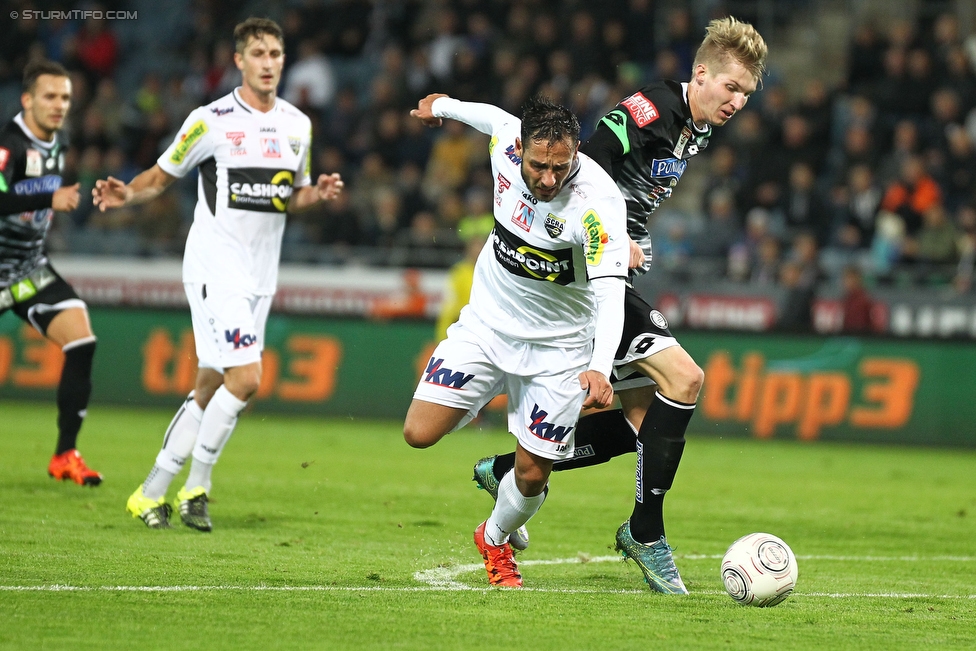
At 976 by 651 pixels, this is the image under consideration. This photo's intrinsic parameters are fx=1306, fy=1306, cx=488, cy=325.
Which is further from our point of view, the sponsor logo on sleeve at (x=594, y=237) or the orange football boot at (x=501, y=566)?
the orange football boot at (x=501, y=566)

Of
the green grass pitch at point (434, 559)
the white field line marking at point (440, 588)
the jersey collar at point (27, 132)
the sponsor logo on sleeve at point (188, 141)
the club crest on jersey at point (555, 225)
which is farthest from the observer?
the jersey collar at point (27, 132)

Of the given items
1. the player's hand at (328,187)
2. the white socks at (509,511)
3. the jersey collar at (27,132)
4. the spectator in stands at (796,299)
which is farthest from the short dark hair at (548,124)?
the spectator in stands at (796,299)

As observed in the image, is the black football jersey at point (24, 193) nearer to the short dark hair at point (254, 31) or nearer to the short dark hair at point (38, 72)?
the short dark hair at point (38, 72)

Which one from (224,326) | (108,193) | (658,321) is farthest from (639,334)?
(108,193)

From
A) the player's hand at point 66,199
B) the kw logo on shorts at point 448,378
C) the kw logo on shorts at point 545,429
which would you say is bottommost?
the kw logo on shorts at point 545,429

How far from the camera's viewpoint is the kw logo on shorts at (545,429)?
6035 millimetres

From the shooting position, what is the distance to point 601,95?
18.8m

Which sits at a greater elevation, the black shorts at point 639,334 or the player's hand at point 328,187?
the player's hand at point 328,187

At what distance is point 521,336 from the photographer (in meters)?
6.11

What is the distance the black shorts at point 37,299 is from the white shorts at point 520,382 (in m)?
4.37

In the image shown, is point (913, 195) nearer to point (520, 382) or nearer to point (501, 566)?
point (520, 382)

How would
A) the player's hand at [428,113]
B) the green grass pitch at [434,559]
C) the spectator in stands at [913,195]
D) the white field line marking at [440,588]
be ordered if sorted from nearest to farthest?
the green grass pitch at [434,559] → the white field line marking at [440,588] → the player's hand at [428,113] → the spectator in stands at [913,195]

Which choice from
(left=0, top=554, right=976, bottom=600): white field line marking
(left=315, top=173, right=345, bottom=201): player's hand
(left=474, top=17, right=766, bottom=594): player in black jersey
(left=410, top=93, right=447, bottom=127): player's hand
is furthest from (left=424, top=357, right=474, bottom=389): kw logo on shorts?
(left=315, top=173, right=345, bottom=201): player's hand

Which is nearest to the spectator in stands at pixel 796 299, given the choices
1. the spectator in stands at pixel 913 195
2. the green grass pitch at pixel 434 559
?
the spectator in stands at pixel 913 195
